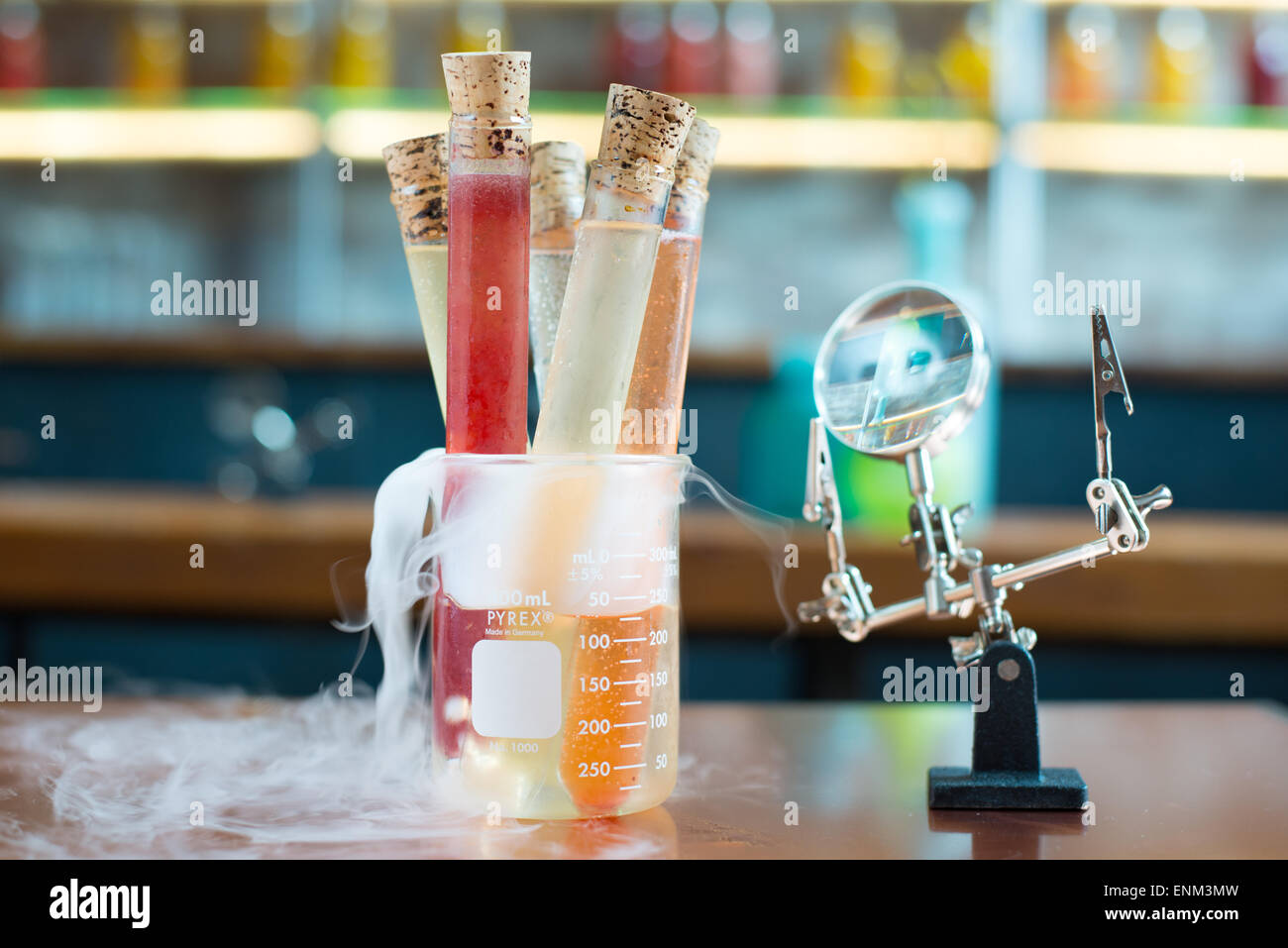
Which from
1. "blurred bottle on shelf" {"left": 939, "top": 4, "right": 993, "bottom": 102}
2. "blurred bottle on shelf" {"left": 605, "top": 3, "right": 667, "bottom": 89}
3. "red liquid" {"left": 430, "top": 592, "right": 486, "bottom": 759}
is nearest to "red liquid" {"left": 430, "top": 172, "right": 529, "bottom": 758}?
"red liquid" {"left": 430, "top": 592, "right": 486, "bottom": 759}

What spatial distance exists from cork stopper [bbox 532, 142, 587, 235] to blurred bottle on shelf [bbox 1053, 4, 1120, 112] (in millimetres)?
2564

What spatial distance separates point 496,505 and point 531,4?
112 inches

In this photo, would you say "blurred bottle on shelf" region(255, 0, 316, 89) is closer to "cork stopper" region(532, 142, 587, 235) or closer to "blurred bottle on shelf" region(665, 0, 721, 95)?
"blurred bottle on shelf" region(665, 0, 721, 95)

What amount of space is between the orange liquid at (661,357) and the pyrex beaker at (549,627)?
3cm

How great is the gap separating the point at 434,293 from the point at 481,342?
0.26 ft

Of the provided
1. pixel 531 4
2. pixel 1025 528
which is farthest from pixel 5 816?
pixel 531 4

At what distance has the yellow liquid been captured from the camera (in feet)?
2.20

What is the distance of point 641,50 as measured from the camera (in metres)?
2.95

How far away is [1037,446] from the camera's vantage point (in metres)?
2.26

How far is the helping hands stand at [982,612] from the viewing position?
64 centimetres

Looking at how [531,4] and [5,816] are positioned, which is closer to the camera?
[5,816]

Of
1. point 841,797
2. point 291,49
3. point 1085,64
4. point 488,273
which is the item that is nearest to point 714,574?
point 841,797
